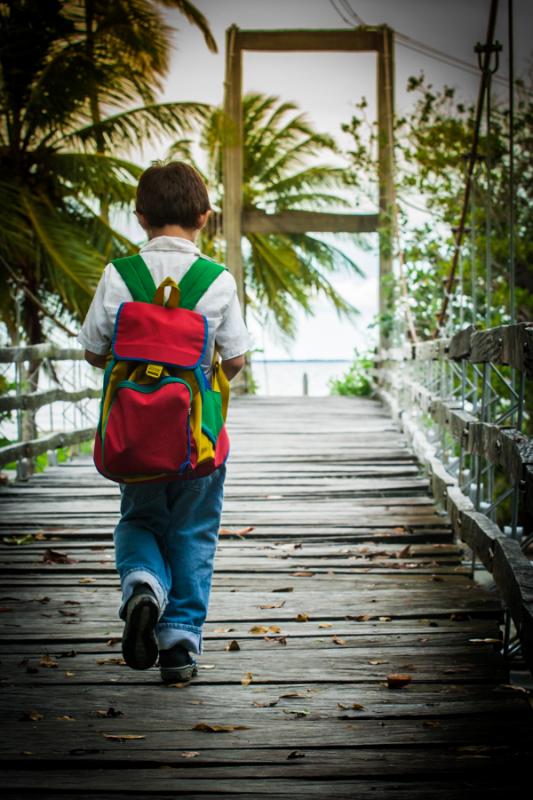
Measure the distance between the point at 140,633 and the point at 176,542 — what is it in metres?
0.33

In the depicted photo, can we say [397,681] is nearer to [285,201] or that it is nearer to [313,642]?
[313,642]

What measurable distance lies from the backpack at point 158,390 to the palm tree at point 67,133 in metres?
7.80

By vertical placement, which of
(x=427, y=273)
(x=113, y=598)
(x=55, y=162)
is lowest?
(x=113, y=598)

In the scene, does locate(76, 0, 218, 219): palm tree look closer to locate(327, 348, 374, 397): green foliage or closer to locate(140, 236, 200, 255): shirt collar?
locate(327, 348, 374, 397): green foliage

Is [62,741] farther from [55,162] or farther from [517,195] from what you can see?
[55,162]

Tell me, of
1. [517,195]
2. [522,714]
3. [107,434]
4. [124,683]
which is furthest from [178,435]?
[517,195]

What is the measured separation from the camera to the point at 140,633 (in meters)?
2.23

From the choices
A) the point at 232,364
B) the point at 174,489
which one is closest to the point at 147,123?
the point at 232,364

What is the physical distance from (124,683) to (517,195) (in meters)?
7.46

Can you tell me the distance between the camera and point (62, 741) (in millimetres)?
2102

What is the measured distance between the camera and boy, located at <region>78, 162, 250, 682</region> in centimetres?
243

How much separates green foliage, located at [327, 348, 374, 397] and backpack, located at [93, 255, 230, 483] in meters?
11.6

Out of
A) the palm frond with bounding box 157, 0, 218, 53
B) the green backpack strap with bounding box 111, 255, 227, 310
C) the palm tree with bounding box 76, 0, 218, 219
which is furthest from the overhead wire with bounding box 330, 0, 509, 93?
the green backpack strap with bounding box 111, 255, 227, 310

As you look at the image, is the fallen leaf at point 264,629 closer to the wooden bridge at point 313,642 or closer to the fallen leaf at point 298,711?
the wooden bridge at point 313,642
